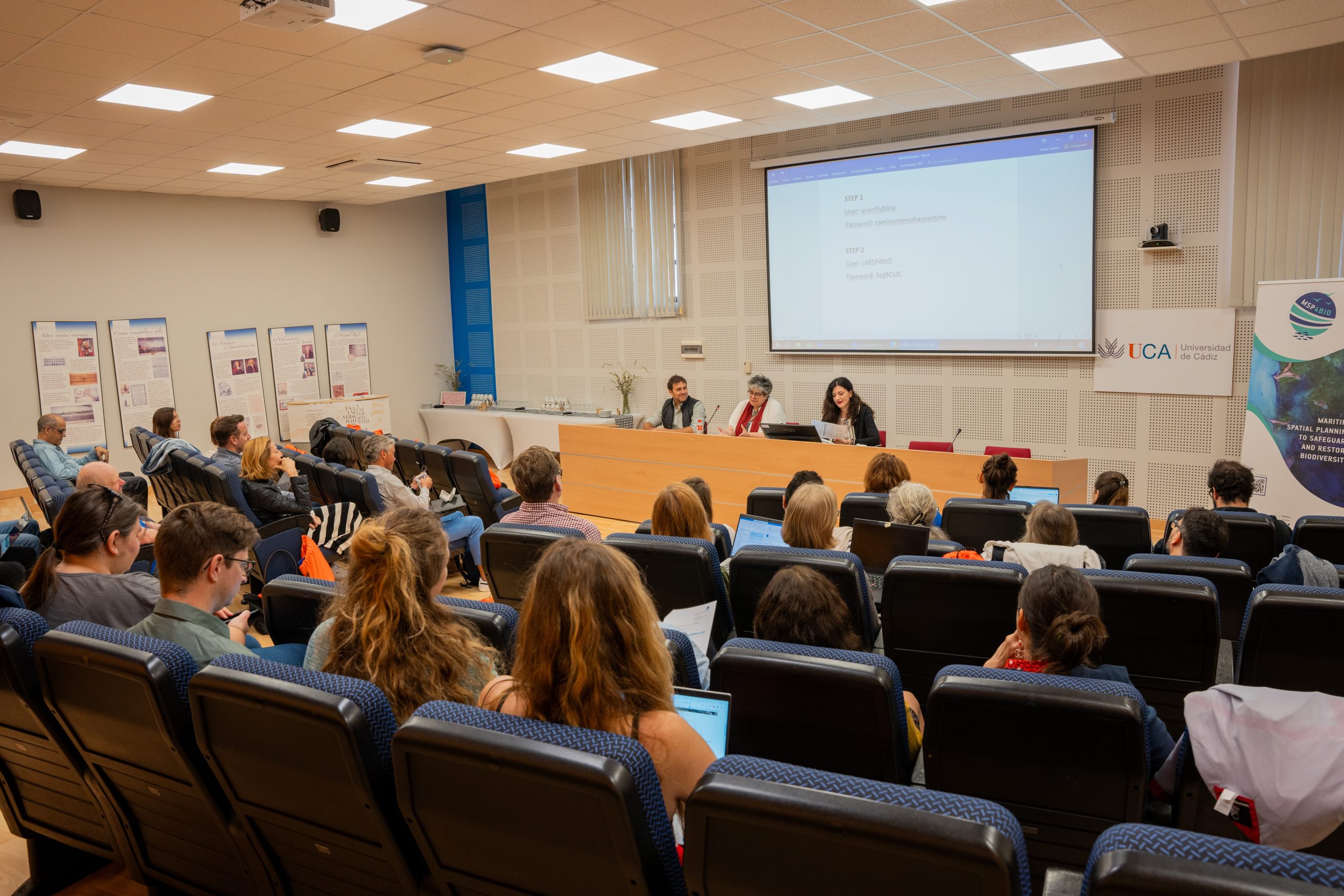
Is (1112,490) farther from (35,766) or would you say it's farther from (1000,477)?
(35,766)

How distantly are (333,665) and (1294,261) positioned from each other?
269 inches

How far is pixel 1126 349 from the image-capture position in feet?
22.8

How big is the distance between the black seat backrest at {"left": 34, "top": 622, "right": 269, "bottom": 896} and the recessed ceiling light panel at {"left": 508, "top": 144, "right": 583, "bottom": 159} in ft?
20.8

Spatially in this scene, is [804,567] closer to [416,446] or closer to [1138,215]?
[416,446]

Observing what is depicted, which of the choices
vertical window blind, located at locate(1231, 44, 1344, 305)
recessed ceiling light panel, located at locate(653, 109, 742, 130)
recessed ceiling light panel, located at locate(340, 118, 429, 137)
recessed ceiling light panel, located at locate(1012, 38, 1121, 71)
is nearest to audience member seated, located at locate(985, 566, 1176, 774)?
recessed ceiling light panel, located at locate(1012, 38, 1121, 71)

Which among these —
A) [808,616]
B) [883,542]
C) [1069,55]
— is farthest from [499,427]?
[808,616]

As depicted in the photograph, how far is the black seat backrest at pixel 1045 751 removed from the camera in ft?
5.60

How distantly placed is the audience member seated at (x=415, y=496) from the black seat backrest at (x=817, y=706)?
11.2 feet

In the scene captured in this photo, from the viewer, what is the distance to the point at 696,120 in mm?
6918

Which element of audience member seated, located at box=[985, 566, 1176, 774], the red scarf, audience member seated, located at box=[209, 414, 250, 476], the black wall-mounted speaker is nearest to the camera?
audience member seated, located at box=[985, 566, 1176, 774]

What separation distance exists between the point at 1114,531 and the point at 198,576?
11.4 ft

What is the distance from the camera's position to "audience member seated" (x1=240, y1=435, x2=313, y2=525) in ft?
18.0

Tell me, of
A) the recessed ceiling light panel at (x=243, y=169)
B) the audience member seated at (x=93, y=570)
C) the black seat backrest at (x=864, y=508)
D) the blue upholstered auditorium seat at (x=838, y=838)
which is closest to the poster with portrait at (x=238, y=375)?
the recessed ceiling light panel at (x=243, y=169)

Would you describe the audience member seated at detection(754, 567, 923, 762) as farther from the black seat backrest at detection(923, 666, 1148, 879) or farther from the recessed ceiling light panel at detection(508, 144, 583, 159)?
the recessed ceiling light panel at detection(508, 144, 583, 159)
